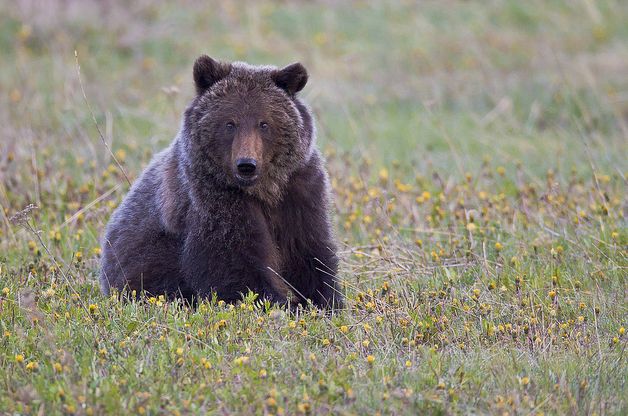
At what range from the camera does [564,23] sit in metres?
16.2

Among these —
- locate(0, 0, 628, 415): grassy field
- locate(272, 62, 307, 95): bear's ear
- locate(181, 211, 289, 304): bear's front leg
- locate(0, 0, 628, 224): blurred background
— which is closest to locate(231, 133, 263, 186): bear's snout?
locate(181, 211, 289, 304): bear's front leg

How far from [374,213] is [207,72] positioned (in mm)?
2357

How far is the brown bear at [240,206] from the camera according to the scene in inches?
247

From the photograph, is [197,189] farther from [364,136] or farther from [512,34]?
[512,34]

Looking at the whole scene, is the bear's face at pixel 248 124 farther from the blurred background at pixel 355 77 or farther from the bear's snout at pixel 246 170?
the blurred background at pixel 355 77


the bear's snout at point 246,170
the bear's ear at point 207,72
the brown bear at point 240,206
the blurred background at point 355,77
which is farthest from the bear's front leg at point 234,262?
the blurred background at point 355,77

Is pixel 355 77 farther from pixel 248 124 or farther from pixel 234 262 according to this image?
pixel 234 262

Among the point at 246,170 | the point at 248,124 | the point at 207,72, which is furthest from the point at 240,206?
the point at 207,72

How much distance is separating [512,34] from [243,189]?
1066cm

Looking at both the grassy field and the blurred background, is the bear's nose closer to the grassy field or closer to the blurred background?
the grassy field

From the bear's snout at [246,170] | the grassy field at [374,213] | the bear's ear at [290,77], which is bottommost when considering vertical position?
the grassy field at [374,213]

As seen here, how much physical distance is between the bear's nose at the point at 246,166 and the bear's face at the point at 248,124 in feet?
0.20

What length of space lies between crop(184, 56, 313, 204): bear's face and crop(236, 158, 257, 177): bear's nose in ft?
0.20

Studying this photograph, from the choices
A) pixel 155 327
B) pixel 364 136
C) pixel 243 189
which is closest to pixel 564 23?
pixel 364 136
